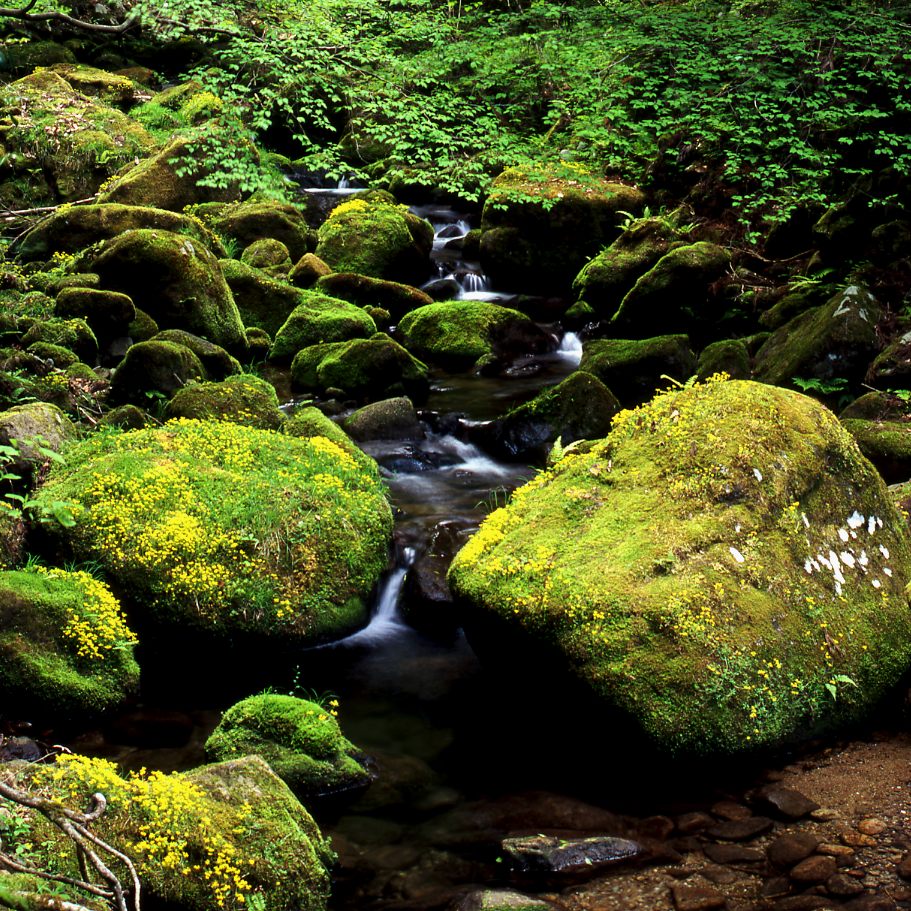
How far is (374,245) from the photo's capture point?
17.1 meters

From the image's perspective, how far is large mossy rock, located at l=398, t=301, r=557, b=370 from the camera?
47.5ft

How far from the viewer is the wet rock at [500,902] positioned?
15.0 ft

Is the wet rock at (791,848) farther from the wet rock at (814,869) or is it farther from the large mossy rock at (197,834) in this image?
the large mossy rock at (197,834)

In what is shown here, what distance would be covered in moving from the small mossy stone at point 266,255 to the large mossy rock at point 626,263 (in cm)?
527

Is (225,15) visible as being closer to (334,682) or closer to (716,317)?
(334,682)

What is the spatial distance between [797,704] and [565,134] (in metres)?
9.22

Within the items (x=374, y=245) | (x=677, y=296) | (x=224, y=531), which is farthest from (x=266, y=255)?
(x=224, y=531)

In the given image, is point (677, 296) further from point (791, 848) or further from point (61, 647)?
point (61, 647)

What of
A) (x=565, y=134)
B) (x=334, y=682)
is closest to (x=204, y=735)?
(x=334, y=682)

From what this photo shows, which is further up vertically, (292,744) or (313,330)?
(292,744)

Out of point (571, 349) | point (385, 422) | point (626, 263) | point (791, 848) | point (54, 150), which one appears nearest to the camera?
point (791, 848)

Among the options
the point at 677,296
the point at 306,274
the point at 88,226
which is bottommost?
the point at 306,274

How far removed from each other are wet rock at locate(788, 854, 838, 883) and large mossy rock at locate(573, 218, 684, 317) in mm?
11594

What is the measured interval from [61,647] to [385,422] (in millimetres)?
5638
